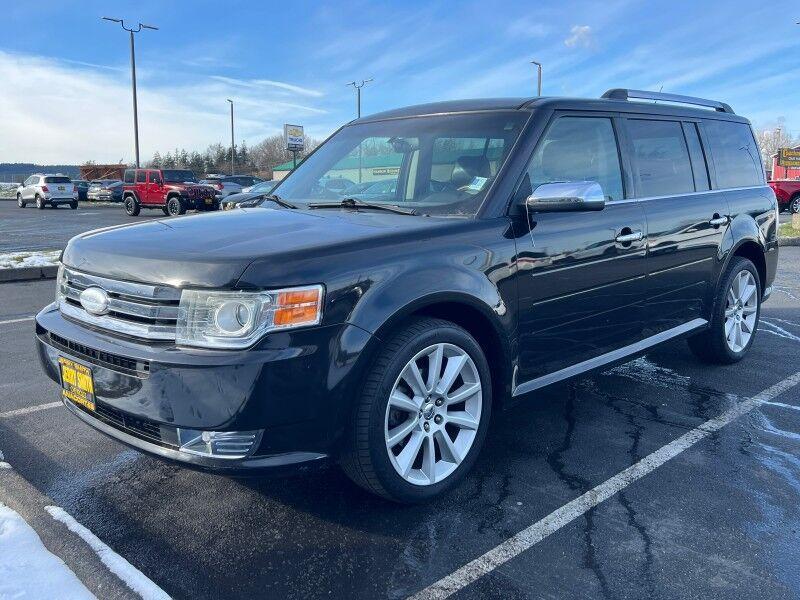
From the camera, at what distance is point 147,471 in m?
3.42

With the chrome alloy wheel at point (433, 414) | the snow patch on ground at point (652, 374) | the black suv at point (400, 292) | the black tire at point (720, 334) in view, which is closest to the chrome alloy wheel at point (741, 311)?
the black tire at point (720, 334)

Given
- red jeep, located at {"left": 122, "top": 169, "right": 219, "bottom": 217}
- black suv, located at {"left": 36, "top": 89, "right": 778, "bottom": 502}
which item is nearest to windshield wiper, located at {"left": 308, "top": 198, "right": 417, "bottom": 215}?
black suv, located at {"left": 36, "top": 89, "right": 778, "bottom": 502}

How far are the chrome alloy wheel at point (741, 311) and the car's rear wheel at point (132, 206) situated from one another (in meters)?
27.3

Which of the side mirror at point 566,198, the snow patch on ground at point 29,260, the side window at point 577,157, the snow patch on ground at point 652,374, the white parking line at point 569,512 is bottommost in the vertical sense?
the white parking line at point 569,512

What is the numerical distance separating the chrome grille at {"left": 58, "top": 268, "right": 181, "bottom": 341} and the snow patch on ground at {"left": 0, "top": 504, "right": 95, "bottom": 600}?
840 mm

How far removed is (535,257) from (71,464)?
257 centimetres

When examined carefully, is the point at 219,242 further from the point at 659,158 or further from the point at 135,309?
the point at 659,158

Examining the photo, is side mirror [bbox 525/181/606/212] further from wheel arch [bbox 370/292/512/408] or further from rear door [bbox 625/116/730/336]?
rear door [bbox 625/116/730/336]

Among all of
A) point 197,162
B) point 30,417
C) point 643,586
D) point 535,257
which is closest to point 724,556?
point 643,586

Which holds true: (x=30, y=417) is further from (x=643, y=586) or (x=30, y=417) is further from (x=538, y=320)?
(x=643, y=586)

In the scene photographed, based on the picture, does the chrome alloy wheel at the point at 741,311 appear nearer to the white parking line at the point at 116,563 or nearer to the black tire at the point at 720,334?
the black tire at the point at 720,334

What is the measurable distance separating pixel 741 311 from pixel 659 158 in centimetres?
174

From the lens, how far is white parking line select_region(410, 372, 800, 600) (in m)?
2.50

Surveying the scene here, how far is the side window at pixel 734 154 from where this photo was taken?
5.09 meters
